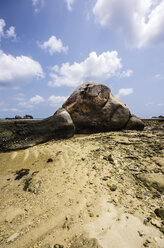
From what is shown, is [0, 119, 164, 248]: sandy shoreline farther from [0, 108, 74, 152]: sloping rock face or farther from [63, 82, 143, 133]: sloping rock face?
[63, 82, 143, 133]: sloping rock face

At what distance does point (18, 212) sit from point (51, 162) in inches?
59.3

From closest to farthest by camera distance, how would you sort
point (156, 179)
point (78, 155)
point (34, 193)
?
1. point (34, 193)
2. point (156, 179)
3. point (78, 155)

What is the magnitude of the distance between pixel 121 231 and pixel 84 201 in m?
0.66

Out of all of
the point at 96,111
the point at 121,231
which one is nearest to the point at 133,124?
the point at 96,111

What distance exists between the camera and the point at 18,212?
1.91 meters

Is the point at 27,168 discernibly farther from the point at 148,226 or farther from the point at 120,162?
the point at 148,226

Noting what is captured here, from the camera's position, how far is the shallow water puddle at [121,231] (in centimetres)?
137

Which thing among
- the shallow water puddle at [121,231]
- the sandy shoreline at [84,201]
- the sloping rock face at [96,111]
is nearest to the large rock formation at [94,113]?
the sloping rock face at [96,111]

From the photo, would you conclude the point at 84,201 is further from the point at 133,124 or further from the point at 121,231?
the point at 133,124

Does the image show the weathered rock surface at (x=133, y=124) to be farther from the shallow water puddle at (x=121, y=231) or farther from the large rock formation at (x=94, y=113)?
the shallow water puddle at (x=121, y=231)

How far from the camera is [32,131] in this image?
516cm

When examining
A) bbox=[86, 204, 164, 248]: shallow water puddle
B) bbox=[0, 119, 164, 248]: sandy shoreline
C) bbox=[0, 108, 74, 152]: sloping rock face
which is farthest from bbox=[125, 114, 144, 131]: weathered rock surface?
A: bbox=[86, 204, 164, 248]: shallow water puddle

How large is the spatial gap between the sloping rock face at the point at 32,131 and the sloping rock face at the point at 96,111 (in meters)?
1.80

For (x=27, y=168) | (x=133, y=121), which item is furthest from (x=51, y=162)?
(x=133, y=121)
